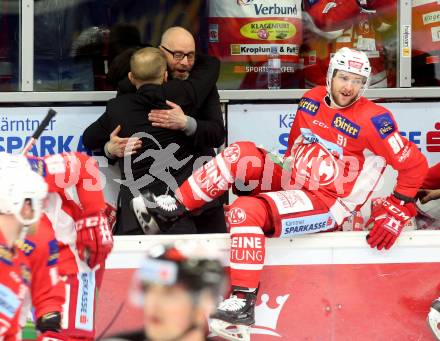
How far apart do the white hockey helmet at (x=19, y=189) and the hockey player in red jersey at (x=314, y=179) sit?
124 centimetres

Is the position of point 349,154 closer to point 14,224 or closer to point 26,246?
Answer: point 26,246

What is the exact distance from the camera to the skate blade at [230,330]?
15.4 ft

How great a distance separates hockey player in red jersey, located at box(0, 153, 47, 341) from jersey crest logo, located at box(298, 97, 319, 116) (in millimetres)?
1856

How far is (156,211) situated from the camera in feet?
16.5

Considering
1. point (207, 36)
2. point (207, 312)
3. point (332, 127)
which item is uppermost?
point (207, 36)

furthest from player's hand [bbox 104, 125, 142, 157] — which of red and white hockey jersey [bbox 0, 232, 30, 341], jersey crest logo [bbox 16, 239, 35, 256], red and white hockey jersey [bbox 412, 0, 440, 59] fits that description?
red and white hockey jersey [bbox 412, 0, 440, 59]

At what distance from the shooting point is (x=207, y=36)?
6.50 meters

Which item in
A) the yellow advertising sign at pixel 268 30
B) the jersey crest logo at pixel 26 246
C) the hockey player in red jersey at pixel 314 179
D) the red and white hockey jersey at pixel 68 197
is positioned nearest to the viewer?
the jersey crest logo at pixel 26 246

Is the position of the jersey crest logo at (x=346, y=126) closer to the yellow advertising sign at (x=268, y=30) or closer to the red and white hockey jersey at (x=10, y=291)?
the yellow advertising sign at (x=268, y=30)

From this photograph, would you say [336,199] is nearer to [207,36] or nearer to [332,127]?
[332,127]

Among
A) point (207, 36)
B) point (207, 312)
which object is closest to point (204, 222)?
point (207, 36)

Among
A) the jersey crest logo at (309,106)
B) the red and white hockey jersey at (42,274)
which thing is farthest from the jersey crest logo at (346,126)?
the red and white hockey jersey at (42,274)

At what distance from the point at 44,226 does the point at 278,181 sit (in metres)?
1.52

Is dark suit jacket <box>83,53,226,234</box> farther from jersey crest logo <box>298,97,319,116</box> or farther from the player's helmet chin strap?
the player's helmet chin strap
